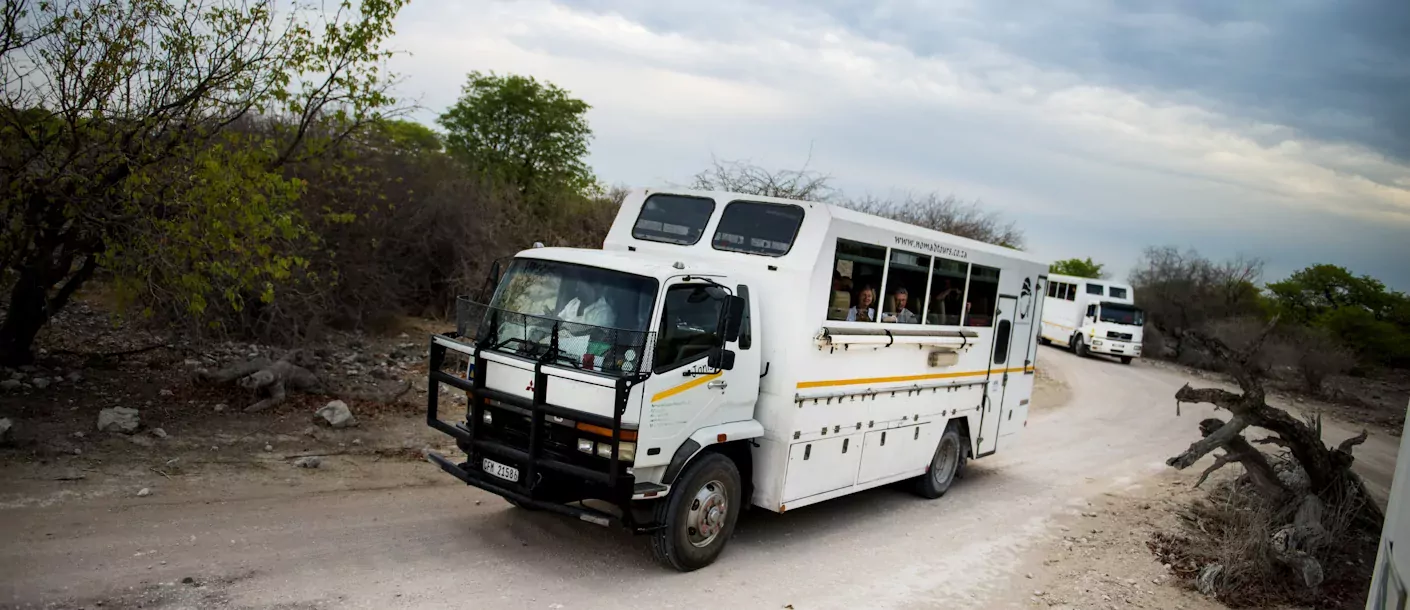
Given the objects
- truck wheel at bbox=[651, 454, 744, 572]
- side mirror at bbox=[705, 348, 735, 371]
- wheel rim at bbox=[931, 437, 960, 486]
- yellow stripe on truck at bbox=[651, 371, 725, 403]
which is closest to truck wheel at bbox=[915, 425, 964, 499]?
wheel rim at bbox=[931, 437, 960, 486]

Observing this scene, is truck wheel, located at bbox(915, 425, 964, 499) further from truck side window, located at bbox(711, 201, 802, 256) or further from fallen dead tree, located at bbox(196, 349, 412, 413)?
fallen dead tree, located at bbox(196, 349, 412, 413)

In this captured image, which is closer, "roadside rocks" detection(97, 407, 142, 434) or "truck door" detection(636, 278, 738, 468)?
"truck door" detection(636, 278, 738, 468)

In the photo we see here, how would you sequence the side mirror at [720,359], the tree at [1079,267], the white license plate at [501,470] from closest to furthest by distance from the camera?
the white license plate at [501,470] → the side mirror at [720,359] → the tree at [1079,267]

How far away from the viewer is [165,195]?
28.0ft

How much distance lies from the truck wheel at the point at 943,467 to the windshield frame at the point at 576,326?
16.0 feet

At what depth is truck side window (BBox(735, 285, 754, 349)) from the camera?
7.11 meters

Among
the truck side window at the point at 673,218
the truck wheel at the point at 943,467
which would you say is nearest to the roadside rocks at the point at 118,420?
the truck side window at the point at 673,218

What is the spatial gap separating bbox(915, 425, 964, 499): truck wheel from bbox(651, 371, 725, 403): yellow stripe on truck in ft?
13.7

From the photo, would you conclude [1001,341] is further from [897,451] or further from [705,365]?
[705,365]

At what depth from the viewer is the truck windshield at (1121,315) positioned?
32.0 metres

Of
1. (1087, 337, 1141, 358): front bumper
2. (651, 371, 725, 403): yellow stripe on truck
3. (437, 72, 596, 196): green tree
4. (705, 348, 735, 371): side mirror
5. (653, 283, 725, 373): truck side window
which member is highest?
(437, 72, 596, 196): green tree

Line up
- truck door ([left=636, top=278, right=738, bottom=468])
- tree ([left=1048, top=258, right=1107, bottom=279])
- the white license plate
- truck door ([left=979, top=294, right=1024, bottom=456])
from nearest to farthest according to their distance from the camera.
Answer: truck door ([left=636, top=278, right=738, bottom=468])
the white license plate
truck door ([left=979, top=294, right=1024, bottom=456])
tree ([left=1048, top=258, right=1107, bottom=279])

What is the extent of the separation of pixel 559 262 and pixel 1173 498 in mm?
8897

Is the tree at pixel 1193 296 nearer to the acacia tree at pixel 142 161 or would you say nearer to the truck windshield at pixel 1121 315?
the truck windshield at pixel 1121 315
